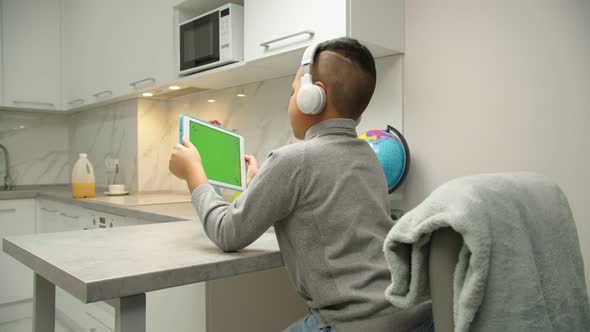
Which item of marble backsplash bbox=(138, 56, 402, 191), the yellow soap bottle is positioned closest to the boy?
marble backsplash bbox=(138, 56, 402, 191)

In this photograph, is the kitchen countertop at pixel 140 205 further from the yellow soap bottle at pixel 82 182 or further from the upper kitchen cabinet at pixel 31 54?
the upper kitchen cabinet at pixel 31 54

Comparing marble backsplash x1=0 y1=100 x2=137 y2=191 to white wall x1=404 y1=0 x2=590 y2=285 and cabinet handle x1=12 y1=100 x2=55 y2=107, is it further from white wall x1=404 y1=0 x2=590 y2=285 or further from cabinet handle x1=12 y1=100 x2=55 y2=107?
white wall x1=404 y1=0 x2=590 y2=285

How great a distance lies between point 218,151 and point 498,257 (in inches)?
32.4

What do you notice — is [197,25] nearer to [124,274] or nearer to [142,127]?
[142,127]

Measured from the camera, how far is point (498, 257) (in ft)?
1.59

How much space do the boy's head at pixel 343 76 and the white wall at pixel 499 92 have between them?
62cm

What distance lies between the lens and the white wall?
120 centimetres

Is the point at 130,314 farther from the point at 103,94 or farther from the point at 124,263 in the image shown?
the point at 103,94

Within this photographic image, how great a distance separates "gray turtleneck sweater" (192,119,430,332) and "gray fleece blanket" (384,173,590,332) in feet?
0.85

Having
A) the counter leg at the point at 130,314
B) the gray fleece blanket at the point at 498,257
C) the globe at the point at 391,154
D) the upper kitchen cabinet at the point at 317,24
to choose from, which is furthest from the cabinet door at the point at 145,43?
the gray fleece blanket at the point at 498,257

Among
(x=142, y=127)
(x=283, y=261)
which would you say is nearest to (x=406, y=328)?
(x=283, y=261)

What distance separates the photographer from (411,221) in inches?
20.3

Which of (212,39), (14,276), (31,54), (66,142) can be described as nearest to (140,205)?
(212,39)

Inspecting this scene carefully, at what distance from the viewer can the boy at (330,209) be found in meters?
0.80
